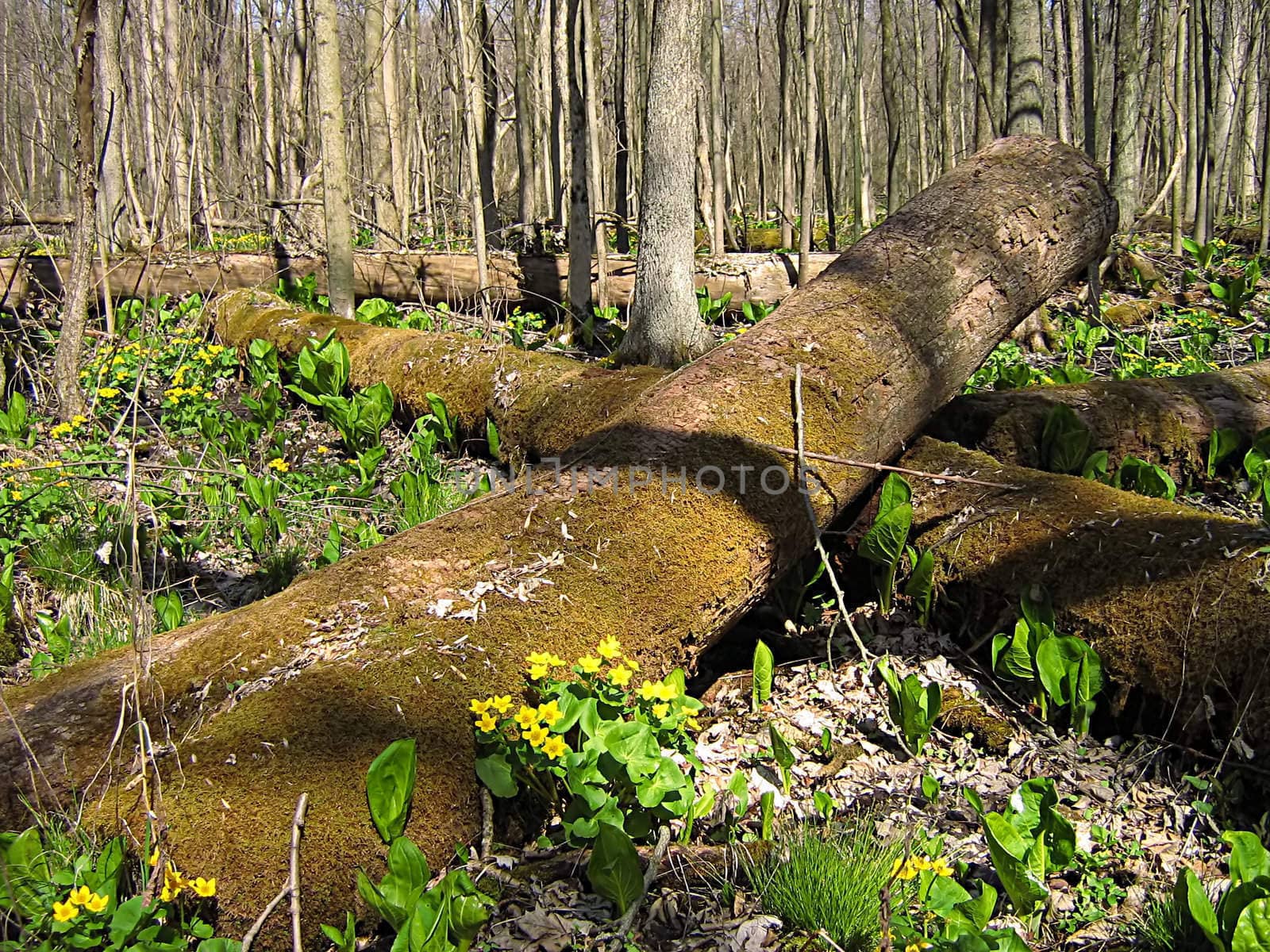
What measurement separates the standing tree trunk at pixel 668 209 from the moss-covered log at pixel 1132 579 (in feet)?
9.10

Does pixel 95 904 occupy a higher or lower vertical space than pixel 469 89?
lower

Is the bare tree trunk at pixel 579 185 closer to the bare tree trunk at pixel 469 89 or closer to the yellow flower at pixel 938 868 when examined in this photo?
the bare tree trunk at pixel 469 89

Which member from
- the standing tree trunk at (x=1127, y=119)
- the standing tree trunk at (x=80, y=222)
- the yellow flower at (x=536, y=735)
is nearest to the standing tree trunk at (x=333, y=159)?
the standing tree trunk at (x=80, y=222)

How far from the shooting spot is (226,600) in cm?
386

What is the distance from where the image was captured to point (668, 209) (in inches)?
226

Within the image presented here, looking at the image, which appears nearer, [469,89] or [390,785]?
[390,785]

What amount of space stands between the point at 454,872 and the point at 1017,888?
1243 mm

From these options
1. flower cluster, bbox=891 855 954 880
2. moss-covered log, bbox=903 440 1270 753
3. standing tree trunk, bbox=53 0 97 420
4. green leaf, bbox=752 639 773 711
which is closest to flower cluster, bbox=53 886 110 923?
flower cluster, bbox=891 855 954 880

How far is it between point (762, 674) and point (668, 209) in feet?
12.1

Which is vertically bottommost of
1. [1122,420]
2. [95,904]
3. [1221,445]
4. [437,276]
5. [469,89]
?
[95,904]

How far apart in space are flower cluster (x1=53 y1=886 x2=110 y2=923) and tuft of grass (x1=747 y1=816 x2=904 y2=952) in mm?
1359

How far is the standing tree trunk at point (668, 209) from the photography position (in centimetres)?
549

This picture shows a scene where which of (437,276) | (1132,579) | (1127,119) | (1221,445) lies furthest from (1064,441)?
(1127,119)

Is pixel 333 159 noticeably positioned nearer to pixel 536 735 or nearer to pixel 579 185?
pixel 579 185
